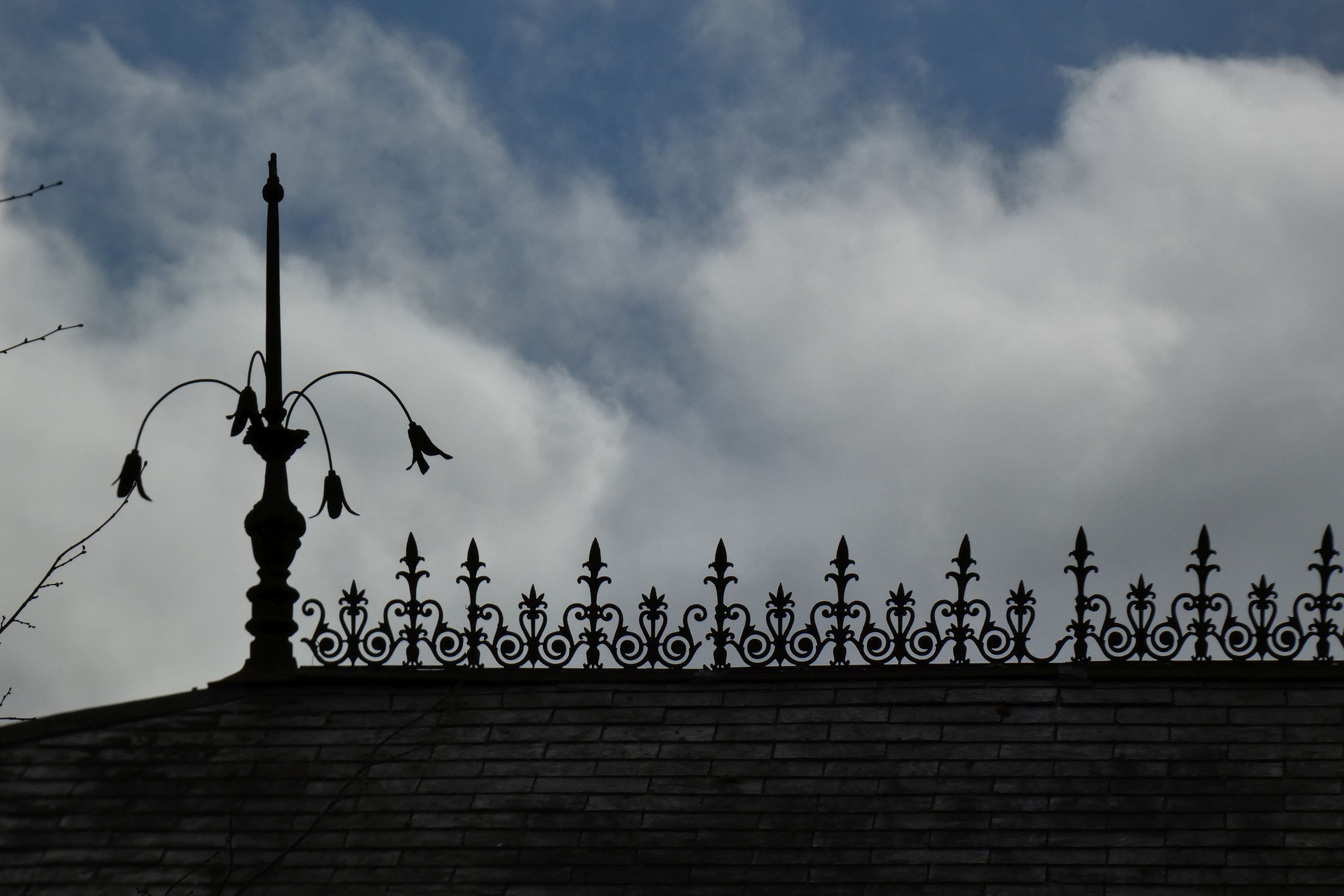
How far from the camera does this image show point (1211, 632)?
42.3 feet

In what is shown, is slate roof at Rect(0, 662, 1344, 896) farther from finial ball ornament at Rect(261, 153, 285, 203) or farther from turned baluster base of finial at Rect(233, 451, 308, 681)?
finial ball ornament at Rect(261, 153, 285, 203)

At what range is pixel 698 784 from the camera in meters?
12.2

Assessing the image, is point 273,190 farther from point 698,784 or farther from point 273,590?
point 698,784

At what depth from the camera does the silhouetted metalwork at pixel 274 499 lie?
14.1 metres

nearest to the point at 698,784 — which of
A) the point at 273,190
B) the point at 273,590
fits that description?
the point at 273,590

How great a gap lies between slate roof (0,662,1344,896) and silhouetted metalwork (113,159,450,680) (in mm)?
380

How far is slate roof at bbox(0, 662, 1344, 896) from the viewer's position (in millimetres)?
11180

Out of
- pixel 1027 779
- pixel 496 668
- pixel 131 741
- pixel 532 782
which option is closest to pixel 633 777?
pixel 532 782

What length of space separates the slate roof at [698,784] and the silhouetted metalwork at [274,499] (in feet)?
1.25

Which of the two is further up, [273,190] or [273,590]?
[273,190]

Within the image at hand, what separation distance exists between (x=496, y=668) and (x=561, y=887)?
2726 mm

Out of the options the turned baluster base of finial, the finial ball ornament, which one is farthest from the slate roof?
the finial ball ornament

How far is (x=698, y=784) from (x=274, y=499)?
4465mm

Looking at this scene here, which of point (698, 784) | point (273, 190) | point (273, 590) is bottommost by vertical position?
point (698, 784)
